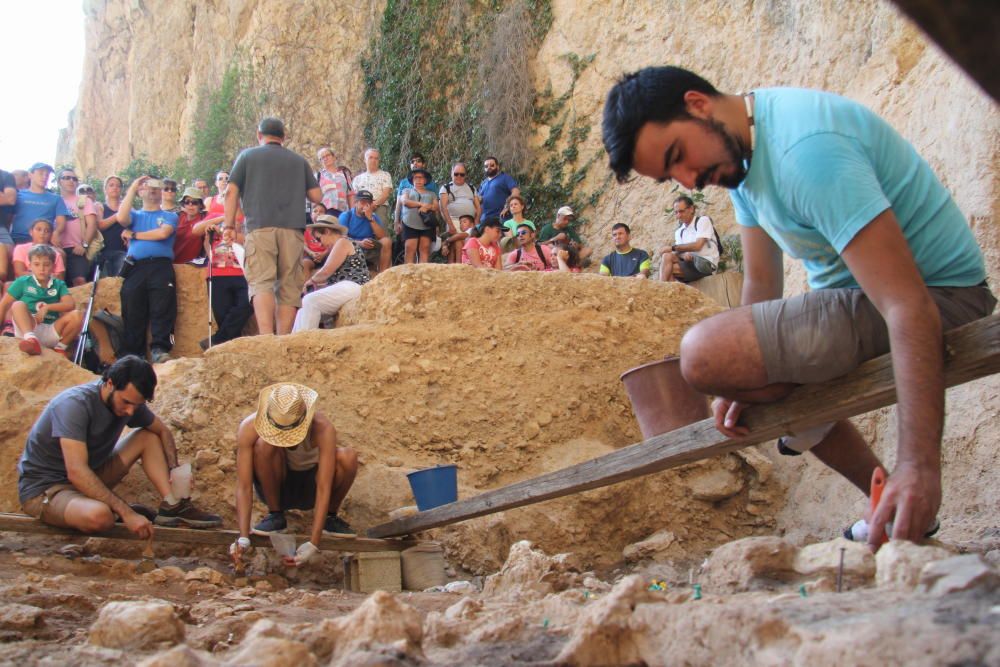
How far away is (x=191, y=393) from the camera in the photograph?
6566 mm

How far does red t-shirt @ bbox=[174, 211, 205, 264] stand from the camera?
909 centimetres

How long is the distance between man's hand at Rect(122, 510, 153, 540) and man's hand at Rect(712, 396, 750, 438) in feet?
11.6

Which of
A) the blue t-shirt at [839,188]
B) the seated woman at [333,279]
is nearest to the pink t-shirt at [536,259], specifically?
the seated woman at [333,279]

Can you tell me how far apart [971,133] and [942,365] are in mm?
4309

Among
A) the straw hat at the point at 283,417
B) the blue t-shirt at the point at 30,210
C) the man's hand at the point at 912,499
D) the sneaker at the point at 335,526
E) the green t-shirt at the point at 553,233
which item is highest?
the green t-shirt at the point at 553,233

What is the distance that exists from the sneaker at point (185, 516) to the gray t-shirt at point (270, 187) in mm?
2666

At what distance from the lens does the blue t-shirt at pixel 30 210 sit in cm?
875

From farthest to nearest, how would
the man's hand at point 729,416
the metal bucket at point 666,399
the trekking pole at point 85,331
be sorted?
1. the trekking pole at point 85,331
2. the metal bucket at point 666,399
3. the man's hand at point 729,416

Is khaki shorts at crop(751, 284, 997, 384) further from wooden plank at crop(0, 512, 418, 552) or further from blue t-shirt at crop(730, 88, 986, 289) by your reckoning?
wooden plank at crop(0, 512, 418, 552)

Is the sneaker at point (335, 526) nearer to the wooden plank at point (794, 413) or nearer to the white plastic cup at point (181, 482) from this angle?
the white plastic cup at point (181, 482)

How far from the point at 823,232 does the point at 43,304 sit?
6.82 meters

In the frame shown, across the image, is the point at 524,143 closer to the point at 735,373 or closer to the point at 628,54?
the point at 628,54

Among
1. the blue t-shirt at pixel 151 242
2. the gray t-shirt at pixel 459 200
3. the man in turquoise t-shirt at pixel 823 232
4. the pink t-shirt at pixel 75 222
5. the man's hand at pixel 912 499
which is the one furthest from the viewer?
the gray t-shirt at pixel 459 200

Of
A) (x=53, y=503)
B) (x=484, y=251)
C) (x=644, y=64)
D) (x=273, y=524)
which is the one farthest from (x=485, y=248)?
(x=53, y=503)
